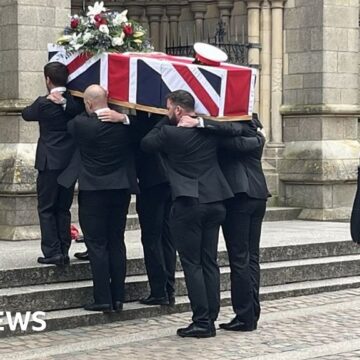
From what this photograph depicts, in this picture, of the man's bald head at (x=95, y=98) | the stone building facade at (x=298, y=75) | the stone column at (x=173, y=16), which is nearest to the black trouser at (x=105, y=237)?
the man's bald head at (x=95, y=98)

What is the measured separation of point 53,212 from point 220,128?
1922mm

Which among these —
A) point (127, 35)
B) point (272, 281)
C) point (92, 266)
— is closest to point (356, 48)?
point (272, 281)

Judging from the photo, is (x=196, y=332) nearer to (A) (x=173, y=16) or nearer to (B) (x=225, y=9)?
(B) (x=225, y=9)

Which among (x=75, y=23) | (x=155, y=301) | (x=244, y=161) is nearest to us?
(x=244, y=161)

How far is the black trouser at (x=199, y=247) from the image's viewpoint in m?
8.44

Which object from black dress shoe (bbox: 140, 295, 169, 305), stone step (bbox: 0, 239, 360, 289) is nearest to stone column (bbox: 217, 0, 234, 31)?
stone step (bbox: 0, 239, 360, 289)

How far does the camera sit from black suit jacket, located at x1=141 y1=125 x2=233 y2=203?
836 centimetres

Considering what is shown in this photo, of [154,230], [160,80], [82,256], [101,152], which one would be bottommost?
[82,256]

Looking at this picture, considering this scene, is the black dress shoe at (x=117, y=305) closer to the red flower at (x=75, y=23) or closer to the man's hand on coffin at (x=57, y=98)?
the man's hand on coffin at (x=57, y=98)

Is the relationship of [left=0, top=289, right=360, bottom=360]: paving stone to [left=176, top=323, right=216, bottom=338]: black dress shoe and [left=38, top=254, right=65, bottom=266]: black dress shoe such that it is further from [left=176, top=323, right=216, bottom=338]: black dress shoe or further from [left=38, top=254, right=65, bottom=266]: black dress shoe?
[left=38, top=254, right=65, bottom=266]: black dress shoe

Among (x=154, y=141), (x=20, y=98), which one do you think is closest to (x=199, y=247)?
(x=154, y=141)

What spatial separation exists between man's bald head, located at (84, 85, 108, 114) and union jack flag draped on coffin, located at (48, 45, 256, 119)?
0.28 meters

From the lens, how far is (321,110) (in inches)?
572

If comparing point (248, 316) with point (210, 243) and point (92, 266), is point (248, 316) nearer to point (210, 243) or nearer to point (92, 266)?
point (210, 243)
